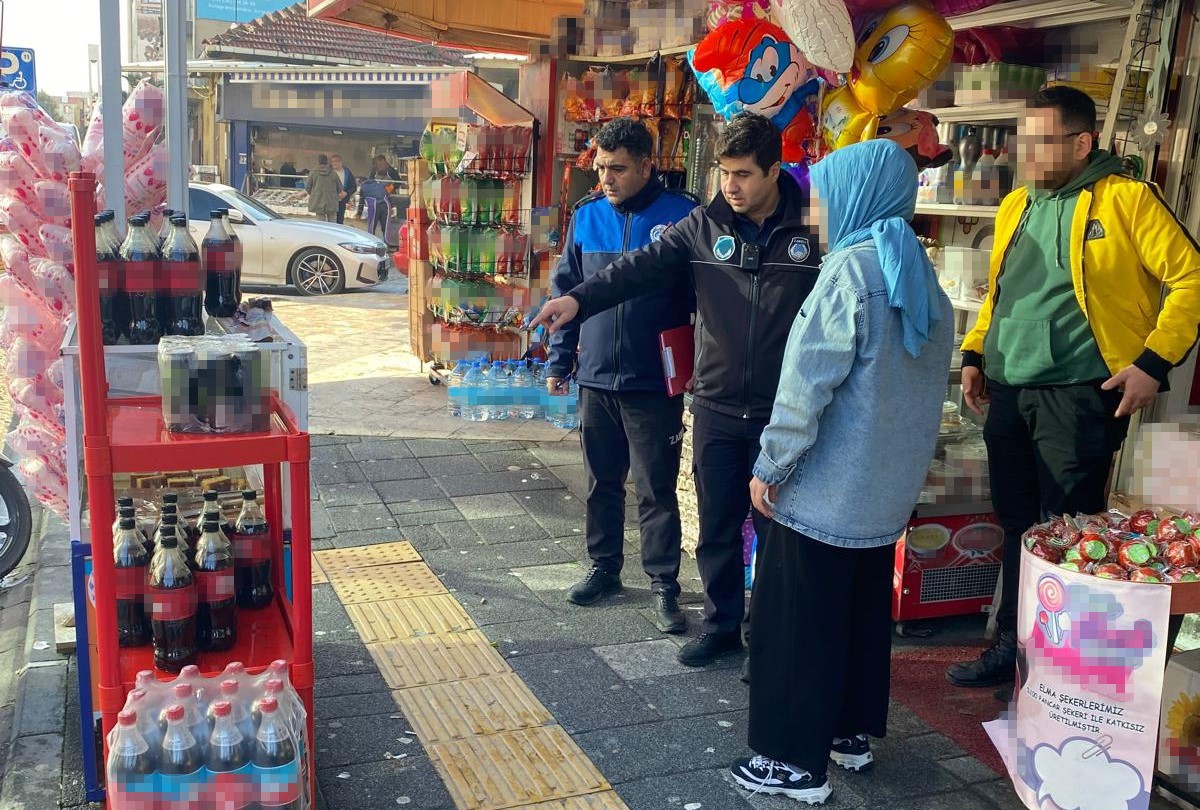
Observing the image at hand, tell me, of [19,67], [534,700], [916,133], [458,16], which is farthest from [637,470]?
[19,67]

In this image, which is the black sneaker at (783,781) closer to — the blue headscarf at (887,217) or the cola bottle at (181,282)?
the blue headscarf at (887,217)

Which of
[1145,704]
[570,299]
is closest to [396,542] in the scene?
[570,299]

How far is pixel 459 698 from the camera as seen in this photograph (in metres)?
3.52

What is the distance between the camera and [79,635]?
2.83 metres

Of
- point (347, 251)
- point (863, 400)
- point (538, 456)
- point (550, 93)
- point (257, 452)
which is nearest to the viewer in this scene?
point (257, 452)

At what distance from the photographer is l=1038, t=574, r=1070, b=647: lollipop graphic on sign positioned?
2703mm

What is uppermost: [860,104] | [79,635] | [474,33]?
[474,33]

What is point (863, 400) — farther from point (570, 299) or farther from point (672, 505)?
point (672, 505)

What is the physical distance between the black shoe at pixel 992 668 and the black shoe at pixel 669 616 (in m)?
1.02

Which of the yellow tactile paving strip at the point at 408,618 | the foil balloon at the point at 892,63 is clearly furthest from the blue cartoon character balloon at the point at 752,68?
the yellow tactile paving strip at the point at 408,618

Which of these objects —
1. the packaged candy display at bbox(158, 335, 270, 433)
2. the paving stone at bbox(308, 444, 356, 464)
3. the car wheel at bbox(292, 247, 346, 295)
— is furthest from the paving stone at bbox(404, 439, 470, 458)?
the car wheel at bbox(292, 247, 346, 295)

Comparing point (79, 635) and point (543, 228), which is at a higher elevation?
point (543, 228)

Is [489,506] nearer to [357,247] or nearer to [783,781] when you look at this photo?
[783,781]

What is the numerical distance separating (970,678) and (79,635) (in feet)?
9.52
